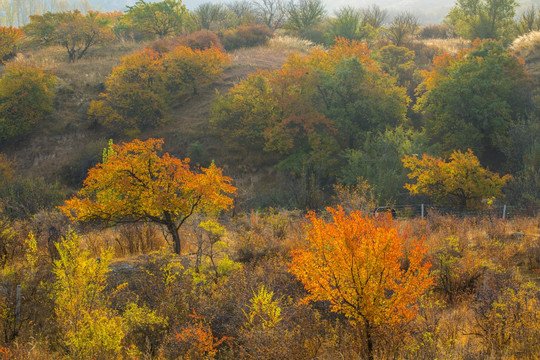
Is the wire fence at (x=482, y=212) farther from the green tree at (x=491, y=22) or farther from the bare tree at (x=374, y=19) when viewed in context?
the bare tree at (x=374, y=19)

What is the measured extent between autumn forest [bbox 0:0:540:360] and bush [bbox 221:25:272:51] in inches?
7.3

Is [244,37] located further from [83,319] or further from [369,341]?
[369,341]

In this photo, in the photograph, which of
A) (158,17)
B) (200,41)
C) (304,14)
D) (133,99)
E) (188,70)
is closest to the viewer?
(133,99)

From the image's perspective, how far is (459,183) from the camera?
55.8 feet

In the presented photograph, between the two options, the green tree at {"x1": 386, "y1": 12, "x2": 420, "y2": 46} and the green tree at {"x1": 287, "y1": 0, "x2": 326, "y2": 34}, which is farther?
the green tree at {"x1": 287, "y1": 0, "x2": 326, "y2": 34}

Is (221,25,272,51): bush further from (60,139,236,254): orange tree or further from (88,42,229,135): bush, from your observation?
(60,139,236,254): orange tree

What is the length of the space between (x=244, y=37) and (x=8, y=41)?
2378 centimetres

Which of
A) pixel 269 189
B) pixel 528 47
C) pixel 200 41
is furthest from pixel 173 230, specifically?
pixel 528 47

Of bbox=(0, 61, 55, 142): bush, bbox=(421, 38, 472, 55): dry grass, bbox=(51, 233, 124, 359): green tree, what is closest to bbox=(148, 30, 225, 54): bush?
bbox=(0, 61, 55, 142): bush

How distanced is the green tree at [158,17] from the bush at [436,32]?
102ft

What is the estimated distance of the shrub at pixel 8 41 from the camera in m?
40.0

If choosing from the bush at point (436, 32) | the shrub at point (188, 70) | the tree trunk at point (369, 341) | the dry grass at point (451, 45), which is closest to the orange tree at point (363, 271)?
the tree trunk at point (369, 341)

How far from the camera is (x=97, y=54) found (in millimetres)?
42594

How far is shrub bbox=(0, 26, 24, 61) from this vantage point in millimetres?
40000
